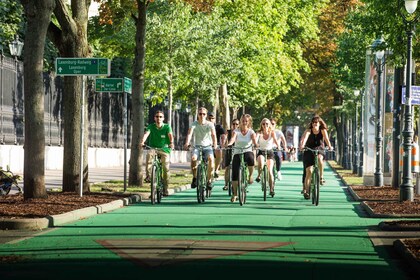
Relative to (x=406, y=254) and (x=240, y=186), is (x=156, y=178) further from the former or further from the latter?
(x=406, y=254)

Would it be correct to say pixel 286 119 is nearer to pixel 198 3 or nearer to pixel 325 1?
pixel 325 1

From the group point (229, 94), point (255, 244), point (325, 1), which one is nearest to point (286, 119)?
point (325, 1)

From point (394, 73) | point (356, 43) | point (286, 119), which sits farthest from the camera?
point (286, 119)

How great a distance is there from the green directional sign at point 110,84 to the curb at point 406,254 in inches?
502

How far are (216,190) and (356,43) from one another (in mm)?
21163

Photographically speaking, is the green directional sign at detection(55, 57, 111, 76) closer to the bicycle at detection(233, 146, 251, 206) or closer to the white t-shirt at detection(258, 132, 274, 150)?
the bicycle at detection(233, 146, 251, 206)

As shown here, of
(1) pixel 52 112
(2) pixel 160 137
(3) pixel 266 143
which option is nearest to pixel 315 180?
(2) pixel 160 137

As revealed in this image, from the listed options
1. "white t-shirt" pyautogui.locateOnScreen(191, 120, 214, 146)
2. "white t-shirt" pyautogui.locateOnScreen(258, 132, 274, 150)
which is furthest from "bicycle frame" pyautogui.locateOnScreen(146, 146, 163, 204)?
"white t-shirt" pyautogui.locateOnScreen(258, 132, 274, 150)

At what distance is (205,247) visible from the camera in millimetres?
13633

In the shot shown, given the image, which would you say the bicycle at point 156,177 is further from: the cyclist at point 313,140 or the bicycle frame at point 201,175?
the cyclist at point 313,140

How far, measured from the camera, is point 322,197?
28.4 m

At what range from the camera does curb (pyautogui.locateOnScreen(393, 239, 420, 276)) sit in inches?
448

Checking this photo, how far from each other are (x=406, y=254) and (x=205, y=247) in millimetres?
2501

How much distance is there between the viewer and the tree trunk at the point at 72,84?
23.6 m
